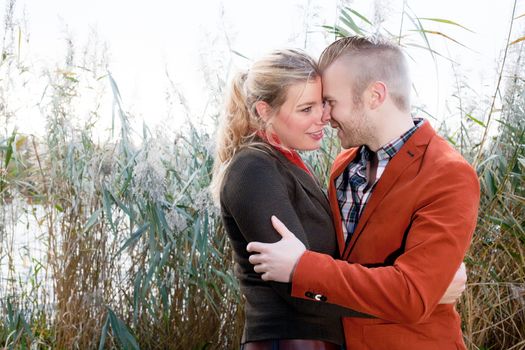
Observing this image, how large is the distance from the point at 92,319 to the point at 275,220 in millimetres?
1673

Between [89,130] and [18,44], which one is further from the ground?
[18,44]

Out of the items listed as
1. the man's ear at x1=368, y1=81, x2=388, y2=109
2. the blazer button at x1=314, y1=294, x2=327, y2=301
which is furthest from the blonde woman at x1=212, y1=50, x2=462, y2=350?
the man's ear at x1=368, y1=81, x2=388, y2=109

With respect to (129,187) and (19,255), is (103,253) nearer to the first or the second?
(129,187)

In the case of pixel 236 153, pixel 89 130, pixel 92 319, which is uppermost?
pixel 236 153

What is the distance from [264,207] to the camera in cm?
157

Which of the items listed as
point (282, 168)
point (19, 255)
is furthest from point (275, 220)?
point (19, 255)

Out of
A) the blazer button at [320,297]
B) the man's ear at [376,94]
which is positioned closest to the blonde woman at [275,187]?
the blazer button at [320,297]

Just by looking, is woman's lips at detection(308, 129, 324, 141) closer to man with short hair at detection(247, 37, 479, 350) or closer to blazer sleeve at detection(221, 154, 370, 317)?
man with short hair at detection(247, 37, 479, 350)

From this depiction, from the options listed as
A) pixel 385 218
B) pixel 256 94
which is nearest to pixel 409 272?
pixel 385 218

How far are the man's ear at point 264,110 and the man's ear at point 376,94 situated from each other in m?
0.26

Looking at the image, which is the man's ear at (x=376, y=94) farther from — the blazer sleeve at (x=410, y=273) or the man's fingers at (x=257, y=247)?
the man's fingers at (x=257, y=247)

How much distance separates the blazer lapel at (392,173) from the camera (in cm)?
165

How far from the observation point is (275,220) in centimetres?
154

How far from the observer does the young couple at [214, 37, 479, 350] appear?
4.91ft
